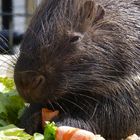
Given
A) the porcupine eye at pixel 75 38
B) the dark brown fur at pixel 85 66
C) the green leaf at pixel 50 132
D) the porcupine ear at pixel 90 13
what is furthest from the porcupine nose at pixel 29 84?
the porcupine ear at pixel 90 13

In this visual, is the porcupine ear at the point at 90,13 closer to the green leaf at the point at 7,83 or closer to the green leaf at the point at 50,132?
the green leaf at the point at 50,132

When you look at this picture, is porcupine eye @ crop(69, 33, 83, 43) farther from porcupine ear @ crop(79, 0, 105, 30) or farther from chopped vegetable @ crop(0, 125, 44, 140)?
chopped vegetable @ crop(0, 125, 44, 140)

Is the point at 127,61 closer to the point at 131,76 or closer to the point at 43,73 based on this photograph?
the point at 131,76

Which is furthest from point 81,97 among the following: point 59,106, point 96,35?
point 96,35

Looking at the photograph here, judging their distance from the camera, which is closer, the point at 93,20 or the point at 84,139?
the point at 84,139

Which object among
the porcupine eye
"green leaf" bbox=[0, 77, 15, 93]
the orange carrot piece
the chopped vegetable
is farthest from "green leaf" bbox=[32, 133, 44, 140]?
"green leaf" bbox=[0, 77, 15, 93]

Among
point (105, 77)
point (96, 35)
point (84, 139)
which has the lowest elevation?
point (84, 139)
